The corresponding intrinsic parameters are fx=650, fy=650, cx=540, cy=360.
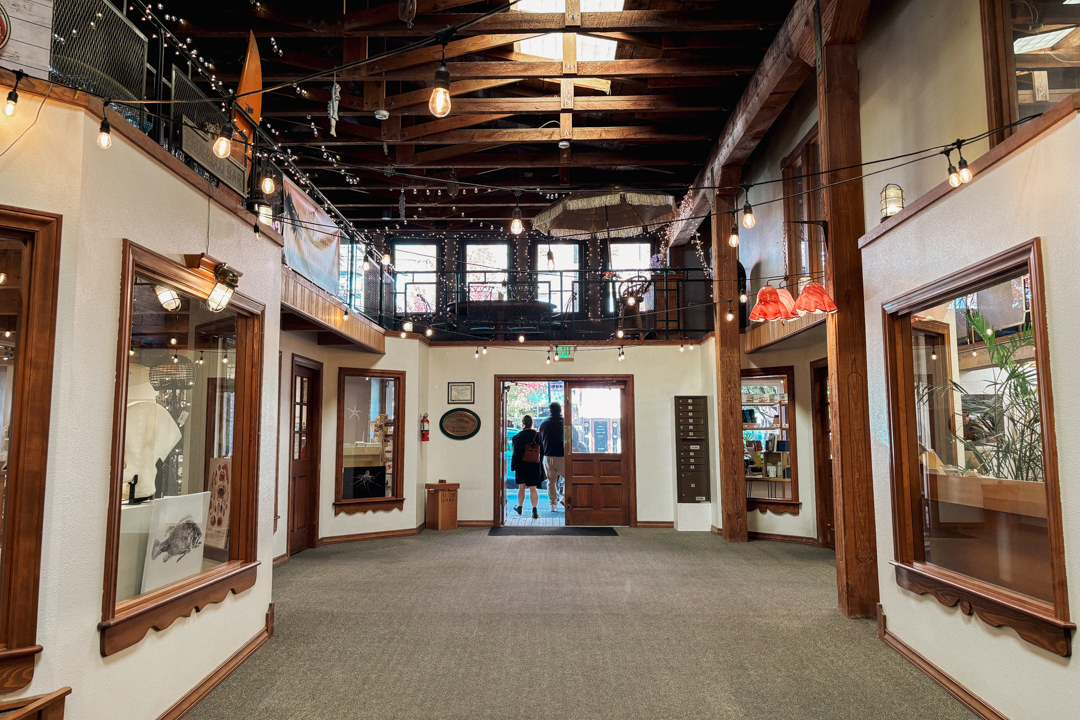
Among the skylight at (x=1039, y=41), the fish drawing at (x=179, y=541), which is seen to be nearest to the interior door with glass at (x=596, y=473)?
the fish drawing at (x=179, y=541)

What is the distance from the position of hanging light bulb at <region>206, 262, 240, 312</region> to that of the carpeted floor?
2006mm

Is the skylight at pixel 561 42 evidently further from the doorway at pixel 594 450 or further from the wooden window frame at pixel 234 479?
the doorway at pixel 594 450

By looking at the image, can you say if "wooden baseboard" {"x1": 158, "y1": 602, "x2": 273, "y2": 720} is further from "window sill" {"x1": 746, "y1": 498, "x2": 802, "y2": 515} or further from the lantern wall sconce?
"window sill" {"x1": 746, "y1": 498, "x2": 802, "y2": 515}

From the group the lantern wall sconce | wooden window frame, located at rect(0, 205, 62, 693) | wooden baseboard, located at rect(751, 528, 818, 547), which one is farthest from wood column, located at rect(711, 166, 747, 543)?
wooden window frame, located at rect(0, 205, 62, 693)

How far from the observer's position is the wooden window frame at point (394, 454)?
785 centimetres

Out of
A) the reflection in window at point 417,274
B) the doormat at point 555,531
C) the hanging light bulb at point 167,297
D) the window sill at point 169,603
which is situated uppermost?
the reflection in window at point 417,274

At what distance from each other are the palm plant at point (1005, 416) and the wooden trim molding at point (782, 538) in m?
4.44

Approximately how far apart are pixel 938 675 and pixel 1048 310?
2.00 meters

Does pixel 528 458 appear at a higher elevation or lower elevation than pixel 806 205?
lower

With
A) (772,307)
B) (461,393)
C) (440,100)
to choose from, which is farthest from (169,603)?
(461,393)

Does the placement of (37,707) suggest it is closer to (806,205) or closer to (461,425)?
(461,425)

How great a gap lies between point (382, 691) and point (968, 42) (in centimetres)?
506

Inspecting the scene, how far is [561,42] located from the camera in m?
6.76

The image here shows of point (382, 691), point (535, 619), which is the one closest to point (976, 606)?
point (535, 619)
